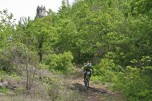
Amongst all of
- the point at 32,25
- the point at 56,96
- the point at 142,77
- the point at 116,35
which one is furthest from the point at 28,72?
the point at 32,25

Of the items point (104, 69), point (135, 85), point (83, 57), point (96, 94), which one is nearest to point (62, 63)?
point (104, 69)

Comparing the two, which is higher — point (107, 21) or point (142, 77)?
point (107, 21)

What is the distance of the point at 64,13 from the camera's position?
53594 millimetres

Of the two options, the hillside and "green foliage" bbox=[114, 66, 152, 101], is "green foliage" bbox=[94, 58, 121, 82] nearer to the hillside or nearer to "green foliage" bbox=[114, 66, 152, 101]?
the hillside

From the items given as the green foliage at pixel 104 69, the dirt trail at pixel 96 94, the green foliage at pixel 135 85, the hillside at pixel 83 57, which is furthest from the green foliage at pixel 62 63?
the green foliage at pixel 135 85

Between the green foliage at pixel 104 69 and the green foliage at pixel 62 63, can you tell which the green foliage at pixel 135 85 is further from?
the green foliage at pixel 62 63

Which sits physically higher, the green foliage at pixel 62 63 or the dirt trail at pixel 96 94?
the green foliage at pixel 62 63

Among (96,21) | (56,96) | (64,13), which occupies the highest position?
(64,13)

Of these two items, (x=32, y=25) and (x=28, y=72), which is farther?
(x=32, y=25)

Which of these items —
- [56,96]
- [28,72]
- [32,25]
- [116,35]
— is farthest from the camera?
[32,25]

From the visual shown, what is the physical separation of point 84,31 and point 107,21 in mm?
2697

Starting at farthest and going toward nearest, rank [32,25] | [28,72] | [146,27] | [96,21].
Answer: [32,25] → [96,21] → [28,72] → [146,27]

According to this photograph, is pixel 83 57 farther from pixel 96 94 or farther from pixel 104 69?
pixel 96 94

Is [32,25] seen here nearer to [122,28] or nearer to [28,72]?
[122,28]
